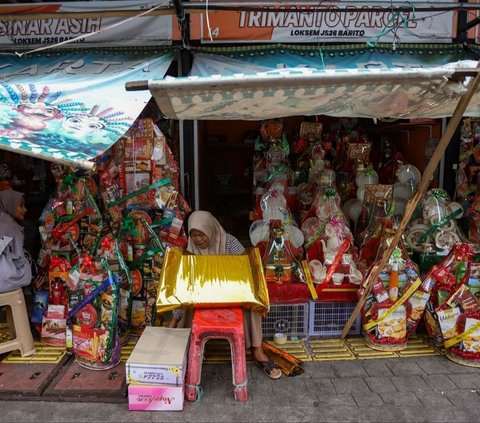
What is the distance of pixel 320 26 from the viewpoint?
478 cm

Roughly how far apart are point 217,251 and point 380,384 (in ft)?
5.74

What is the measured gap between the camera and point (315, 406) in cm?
312

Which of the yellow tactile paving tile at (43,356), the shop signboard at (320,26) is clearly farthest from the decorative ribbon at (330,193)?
the yellow tactile paving tile at (43,356)

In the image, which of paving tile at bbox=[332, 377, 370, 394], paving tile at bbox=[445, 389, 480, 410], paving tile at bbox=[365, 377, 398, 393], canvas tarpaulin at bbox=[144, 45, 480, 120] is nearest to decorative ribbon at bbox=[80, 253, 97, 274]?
canvas tarpaulin at bbox=[144, 45, 480, 120]

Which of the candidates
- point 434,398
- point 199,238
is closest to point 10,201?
point 199,238

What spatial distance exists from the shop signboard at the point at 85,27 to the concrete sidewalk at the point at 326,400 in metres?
3.53

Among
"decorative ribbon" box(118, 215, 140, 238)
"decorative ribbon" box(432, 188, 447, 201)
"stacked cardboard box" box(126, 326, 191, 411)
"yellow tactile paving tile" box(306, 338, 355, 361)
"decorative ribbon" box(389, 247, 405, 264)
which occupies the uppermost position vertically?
"decorative ribbon" box(432, 188, 447, 201)

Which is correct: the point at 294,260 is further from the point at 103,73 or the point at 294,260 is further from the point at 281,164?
the point at 103,73

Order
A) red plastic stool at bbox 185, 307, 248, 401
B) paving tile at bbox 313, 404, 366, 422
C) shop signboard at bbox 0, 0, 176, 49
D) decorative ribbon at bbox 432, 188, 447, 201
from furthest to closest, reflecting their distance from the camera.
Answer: shop signboard at bbox 0, 0, 176, 49 → decorative ribbon at bbox 432, 188, 447, 201 → red plastic stool at bbox 185, 307, 248, 401 → paving tile at bbox 313, 404, 366, 422

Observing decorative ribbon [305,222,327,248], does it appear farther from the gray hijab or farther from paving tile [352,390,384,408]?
the gray hijab

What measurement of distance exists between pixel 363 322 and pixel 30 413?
2845 mm

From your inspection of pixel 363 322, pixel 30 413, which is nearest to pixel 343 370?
pixel 363 322

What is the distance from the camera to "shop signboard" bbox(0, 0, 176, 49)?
15.0 ft

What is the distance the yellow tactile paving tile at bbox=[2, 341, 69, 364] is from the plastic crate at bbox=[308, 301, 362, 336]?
7.64 feet
